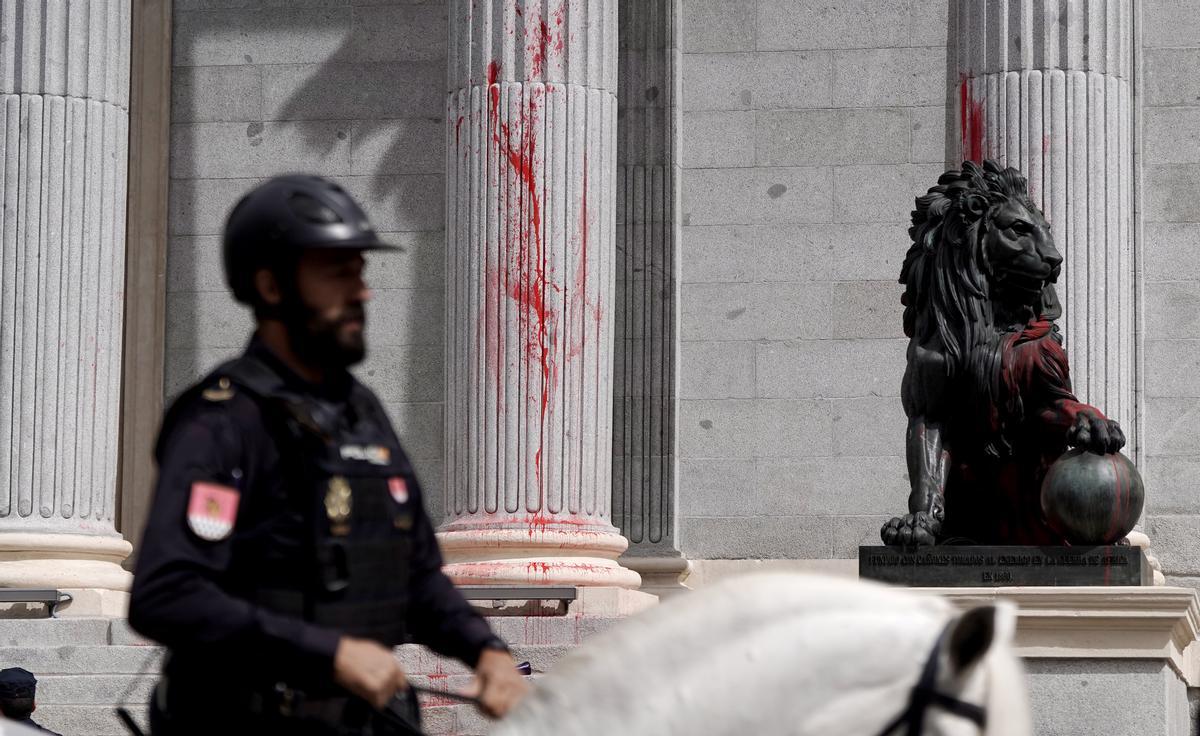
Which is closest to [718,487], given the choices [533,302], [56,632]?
[533,302]

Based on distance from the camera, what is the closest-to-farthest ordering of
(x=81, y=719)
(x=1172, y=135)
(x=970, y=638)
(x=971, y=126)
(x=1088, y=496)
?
(x=970, y=638)
(x=1088, y=496)
(x=81, y=719)
(x=971, y=126)
(x=1172, y=135)

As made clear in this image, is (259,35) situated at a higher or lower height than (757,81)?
higher

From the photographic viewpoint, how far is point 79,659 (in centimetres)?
1366

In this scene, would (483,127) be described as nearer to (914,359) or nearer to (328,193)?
(914,359)

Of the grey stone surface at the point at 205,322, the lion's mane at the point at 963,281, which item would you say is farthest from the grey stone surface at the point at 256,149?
the lion's mane at the point at 963,281

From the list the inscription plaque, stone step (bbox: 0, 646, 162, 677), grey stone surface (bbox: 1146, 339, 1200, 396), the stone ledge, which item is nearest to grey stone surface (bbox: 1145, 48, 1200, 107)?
grey stone surface (bbox: 1146, 339, 1200, 396)

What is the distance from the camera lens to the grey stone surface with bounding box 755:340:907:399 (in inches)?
731

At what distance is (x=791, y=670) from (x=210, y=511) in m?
1.08

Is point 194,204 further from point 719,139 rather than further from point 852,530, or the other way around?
point 852,530

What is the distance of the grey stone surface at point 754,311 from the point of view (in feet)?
61.6

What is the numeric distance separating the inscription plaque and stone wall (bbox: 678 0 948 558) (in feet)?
22.2

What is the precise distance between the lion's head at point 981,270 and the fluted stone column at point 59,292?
6557mm

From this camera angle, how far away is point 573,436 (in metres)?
14.8

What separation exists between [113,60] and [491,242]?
11.0ft
